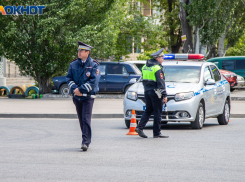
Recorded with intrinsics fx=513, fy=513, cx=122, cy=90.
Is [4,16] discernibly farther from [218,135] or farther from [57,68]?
[218,135]

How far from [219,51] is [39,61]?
18411 millimetres

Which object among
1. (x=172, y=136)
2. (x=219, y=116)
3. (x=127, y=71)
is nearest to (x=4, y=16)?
(x=127, y=71)

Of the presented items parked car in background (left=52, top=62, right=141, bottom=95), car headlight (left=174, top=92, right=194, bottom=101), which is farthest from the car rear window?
parked car in background (left=52, top=62, right=141, bottom=95)

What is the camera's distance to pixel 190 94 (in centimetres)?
1205

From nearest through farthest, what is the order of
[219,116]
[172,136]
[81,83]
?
[81,83], [172,136], [219,116]

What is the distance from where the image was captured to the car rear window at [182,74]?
42.1ft

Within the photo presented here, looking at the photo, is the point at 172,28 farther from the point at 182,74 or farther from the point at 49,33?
the point at 182,74

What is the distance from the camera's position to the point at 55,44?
25156mm

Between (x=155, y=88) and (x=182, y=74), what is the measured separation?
2898 millimetres

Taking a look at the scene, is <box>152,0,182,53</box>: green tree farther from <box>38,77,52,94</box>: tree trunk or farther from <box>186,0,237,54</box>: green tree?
<box>38,77,52,94</box>: tree trunk

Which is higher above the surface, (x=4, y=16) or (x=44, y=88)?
(x=4, y=16)

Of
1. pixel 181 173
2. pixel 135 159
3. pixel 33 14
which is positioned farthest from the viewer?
pixel 33 14

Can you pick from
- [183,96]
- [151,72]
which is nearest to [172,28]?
[183,96]

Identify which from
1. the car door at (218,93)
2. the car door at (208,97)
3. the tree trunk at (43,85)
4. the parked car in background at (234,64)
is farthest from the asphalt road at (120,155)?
the parked car in background at (234,64)
